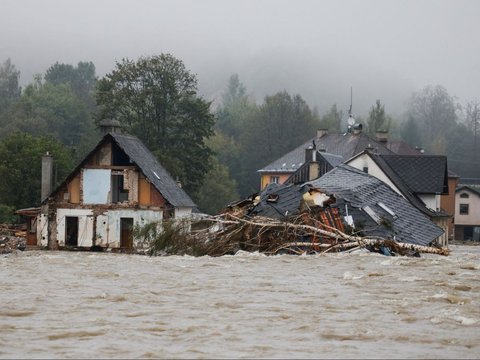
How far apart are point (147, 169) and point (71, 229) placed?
4.57m

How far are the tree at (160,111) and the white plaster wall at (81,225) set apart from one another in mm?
19770

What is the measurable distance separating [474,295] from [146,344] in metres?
7.64

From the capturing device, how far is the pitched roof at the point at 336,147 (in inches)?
2899

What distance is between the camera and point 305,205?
31547 millimetres

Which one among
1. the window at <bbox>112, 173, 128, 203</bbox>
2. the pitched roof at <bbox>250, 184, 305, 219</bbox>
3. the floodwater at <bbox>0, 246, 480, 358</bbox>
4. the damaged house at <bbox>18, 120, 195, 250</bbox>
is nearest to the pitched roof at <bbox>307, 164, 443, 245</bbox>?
the pitched roof at <bbox>250, 184, 305, 219</bbox>

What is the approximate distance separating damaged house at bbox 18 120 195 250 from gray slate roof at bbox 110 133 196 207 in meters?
0.05

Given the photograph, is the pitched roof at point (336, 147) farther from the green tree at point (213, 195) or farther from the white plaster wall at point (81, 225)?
the white plaster wall at point (81, 225)

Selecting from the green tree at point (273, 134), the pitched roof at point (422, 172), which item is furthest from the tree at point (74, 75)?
the pitched roof at point (422, 172)

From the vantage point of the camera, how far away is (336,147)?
7650cm

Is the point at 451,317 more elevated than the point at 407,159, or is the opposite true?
the point at 407,159

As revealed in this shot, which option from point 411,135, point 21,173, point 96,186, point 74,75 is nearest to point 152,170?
point 96,186

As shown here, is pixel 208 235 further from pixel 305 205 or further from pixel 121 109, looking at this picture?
pixel 121 109

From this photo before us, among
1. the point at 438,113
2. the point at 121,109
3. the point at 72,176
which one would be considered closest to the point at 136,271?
the point at 72,176

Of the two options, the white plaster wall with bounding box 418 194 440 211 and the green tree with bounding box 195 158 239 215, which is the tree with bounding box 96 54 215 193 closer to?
the green tree with bounding box 195 158 239 215
